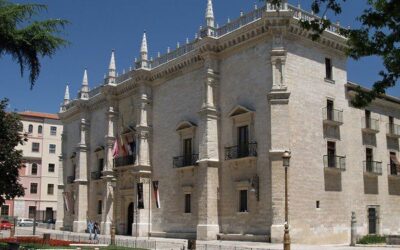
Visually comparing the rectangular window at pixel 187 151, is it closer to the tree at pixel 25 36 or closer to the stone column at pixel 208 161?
the stone column at pixel 208 161

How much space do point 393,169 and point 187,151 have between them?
14.7m

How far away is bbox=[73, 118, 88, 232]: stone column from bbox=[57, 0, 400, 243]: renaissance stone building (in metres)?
7.84

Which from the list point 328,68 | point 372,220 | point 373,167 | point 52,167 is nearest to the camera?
point 328,68

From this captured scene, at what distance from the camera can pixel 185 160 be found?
36.8 m

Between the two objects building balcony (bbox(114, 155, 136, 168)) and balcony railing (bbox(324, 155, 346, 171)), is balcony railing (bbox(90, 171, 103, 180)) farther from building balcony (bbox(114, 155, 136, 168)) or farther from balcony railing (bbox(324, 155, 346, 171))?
balcony railing (bbox(324, 155, 346, 171))

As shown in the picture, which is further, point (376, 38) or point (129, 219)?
point (129, 219)

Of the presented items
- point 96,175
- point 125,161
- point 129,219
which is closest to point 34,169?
point 96,175

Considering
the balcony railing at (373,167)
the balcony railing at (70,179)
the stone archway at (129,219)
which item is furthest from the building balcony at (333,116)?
the balcony railing at (70,179)

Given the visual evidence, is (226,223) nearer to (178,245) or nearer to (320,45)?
(178,245)

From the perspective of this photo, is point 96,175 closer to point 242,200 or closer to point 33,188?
point 242,200

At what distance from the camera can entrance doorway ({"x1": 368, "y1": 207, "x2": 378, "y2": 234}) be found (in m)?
35.1

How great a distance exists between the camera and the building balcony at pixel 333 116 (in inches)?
1289

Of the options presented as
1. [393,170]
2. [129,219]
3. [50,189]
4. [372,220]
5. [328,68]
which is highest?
[328,68]

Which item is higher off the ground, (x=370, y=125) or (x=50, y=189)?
(x=370, y=125)
